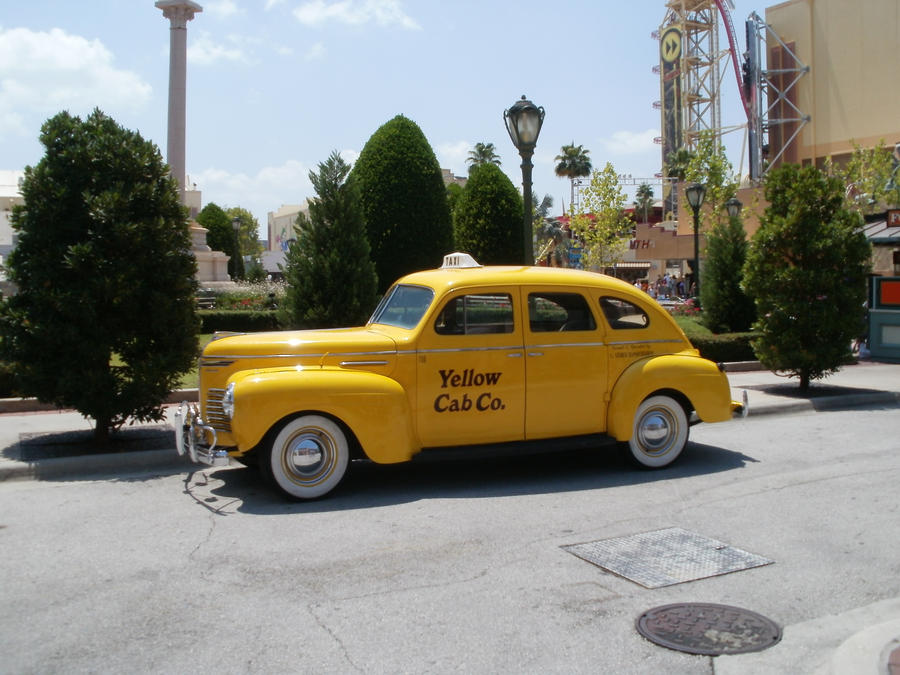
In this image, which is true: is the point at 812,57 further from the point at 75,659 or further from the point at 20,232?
the point at 75,659

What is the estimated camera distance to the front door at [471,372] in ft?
23.1

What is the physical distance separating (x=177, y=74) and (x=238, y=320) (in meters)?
21.5

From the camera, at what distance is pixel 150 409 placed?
866cm

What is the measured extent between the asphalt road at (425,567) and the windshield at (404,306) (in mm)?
1460

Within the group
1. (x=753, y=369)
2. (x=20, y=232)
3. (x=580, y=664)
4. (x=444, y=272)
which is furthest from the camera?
(x=753, y=369)

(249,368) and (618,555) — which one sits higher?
(249,368)

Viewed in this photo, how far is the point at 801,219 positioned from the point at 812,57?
45743mm

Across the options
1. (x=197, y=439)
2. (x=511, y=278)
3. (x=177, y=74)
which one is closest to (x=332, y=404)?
(x=197, y=439)

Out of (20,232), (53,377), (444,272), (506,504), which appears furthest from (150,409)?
(506,504)

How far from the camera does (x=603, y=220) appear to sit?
139 ft

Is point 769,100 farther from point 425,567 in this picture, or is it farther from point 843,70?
point 425,567

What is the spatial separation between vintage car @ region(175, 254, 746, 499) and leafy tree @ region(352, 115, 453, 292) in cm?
891

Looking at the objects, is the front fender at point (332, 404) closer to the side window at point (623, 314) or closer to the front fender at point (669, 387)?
the front fender at point (669, 387)

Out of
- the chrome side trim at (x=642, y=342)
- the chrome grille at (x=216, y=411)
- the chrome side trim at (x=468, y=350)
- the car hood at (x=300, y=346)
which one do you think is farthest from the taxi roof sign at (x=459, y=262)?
the chrome grille at (x=216, y=411)
